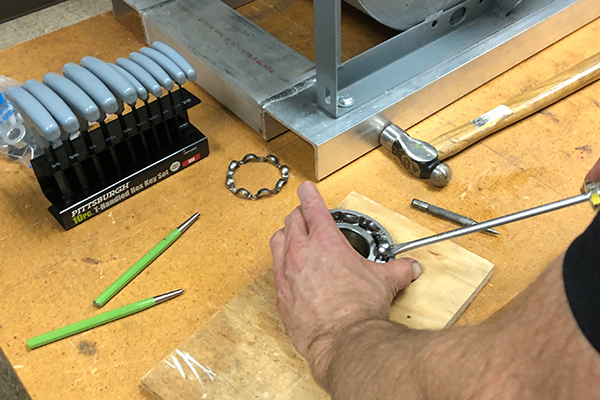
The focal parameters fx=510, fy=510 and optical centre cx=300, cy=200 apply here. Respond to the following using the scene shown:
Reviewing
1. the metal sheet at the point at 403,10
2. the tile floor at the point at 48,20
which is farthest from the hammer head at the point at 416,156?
the tile floor at the point at 48,20

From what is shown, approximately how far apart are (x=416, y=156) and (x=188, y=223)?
37 cm

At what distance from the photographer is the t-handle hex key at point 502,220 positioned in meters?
0.49

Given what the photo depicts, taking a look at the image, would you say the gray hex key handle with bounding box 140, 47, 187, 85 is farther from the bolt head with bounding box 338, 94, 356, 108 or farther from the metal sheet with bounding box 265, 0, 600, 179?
the bolt head with bounding box 338, 94, 356, 108

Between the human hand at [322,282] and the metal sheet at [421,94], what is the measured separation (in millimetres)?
215

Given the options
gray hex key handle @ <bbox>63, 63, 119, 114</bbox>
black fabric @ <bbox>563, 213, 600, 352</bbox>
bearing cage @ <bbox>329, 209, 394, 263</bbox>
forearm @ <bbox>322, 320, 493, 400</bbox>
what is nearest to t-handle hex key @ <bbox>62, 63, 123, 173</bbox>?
gray hex key handle @ <bbox>63, 63, 119, 114</bbox>

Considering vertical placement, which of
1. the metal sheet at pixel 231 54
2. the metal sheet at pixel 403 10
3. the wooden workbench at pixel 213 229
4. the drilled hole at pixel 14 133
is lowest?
the wooden workbench at pixel 213 229

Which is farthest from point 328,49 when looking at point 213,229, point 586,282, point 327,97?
point 586,282

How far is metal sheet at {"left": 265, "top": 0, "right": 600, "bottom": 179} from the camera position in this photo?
0.84m

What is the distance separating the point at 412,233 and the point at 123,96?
0.45m

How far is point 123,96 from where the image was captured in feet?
2.39

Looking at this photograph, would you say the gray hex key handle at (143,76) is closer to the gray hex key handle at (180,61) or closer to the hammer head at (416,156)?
the gray hex key handle at (180,61)

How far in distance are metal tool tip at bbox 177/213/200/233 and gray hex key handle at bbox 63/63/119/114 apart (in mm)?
191

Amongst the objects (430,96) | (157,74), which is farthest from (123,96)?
(430,96)

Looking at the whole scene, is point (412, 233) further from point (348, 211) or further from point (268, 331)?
point (268, 331)
